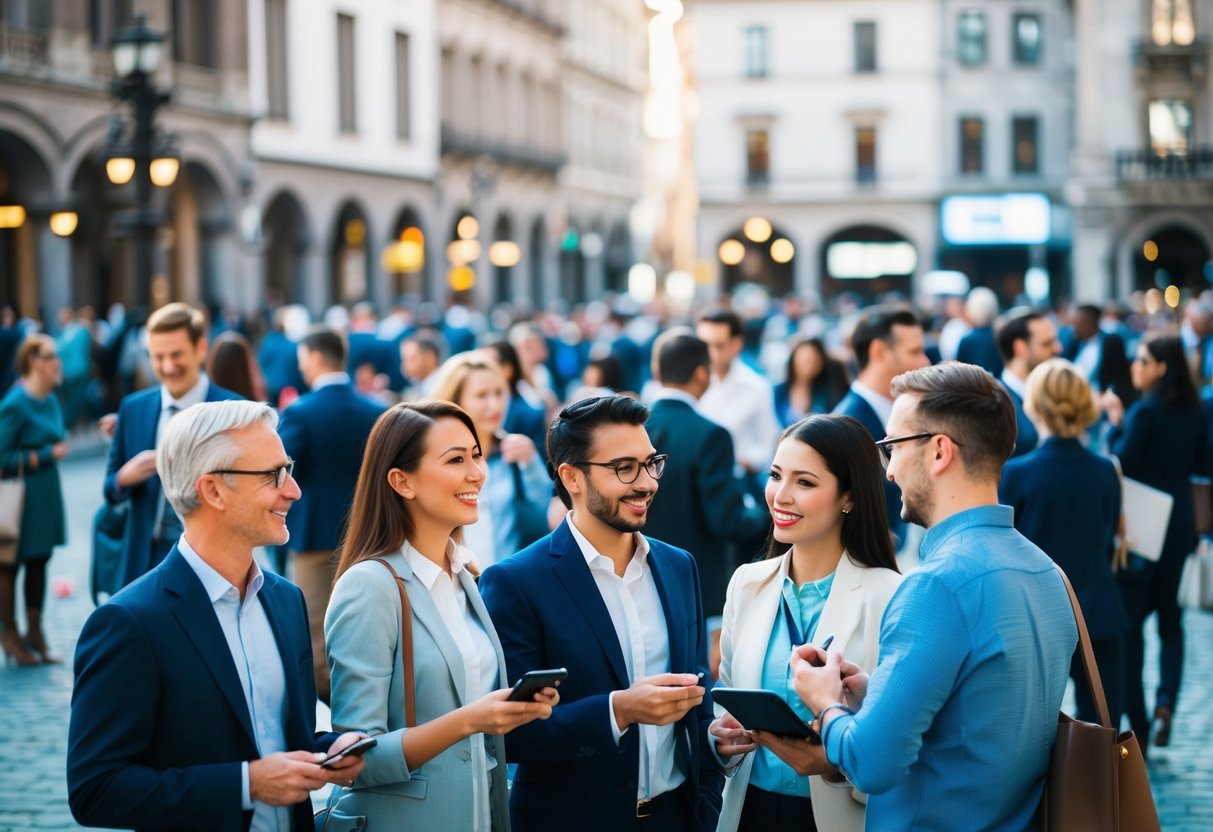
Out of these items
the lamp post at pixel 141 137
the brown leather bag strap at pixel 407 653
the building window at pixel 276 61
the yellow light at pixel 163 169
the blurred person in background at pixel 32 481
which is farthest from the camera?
the building window at pixel 276 61

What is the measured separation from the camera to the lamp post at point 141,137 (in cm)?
1622

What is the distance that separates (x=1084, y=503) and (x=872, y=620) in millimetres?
2801

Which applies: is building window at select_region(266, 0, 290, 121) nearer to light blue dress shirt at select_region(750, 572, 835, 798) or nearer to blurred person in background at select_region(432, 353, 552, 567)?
blurred person in background at select_region(432, 353, 552, 567)

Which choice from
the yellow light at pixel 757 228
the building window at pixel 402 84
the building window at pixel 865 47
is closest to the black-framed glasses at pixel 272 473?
the building window at pixel 402 84

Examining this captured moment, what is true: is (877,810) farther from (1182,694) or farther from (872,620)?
(1182,694)

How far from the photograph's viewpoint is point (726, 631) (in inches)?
179

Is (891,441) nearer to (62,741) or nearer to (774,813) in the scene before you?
(774,813)

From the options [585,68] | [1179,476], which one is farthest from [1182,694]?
[585,68]

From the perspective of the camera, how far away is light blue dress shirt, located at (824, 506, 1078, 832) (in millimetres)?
3506

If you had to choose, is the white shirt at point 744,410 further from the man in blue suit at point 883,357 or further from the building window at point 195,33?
the building window at point 195,33

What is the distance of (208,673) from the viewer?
3727 mm

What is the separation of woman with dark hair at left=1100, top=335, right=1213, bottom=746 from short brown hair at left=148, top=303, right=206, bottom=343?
4745 mm

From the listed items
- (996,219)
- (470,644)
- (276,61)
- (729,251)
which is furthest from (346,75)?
(470,644)

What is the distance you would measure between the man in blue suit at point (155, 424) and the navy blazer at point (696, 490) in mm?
2117
